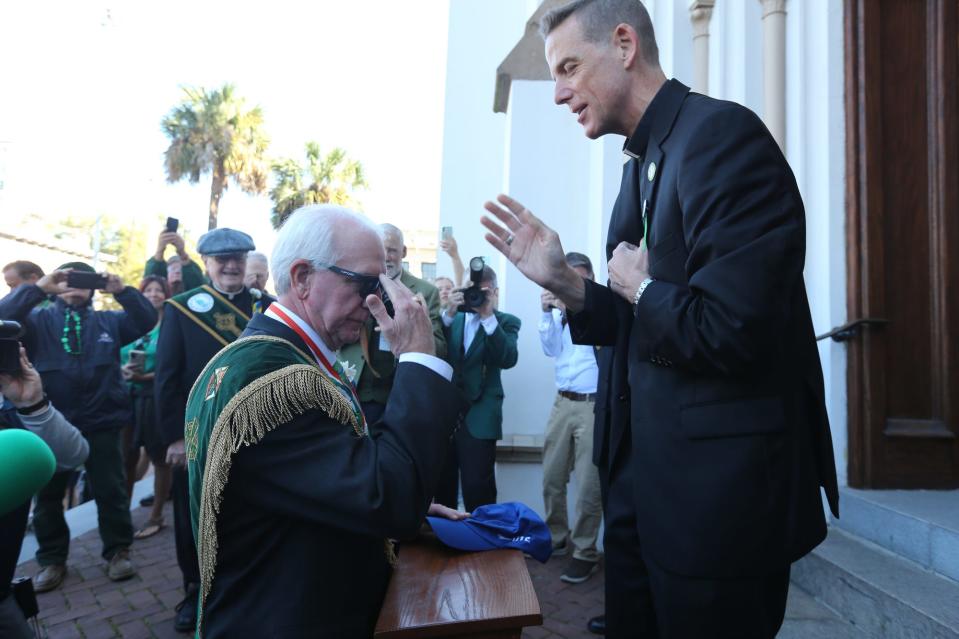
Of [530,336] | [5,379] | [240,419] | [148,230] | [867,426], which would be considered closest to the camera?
[240,419]

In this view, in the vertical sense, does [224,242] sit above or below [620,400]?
above

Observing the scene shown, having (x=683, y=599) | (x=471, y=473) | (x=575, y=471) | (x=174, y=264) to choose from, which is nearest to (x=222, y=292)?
(x=471, y=473)

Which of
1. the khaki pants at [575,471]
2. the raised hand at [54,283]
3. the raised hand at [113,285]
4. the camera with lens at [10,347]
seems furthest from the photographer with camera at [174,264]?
the khaki pants at [575,471]

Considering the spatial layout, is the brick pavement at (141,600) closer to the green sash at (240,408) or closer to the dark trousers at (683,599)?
the dark trousers at (683,599)

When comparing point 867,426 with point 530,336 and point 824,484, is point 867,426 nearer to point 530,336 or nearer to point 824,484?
point 824,484

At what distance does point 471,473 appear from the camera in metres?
5.04

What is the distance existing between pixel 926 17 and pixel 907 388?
2179 mm

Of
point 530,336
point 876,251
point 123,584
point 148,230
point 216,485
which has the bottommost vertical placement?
point 123,584

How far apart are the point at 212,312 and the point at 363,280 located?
2.75m

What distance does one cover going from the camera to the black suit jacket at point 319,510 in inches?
58.8

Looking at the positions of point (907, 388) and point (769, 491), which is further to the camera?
point (907, 388)

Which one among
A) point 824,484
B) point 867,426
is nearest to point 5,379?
point 824,484

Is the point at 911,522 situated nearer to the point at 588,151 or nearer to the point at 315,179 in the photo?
the point at 588,151

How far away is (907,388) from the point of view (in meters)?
3.66
